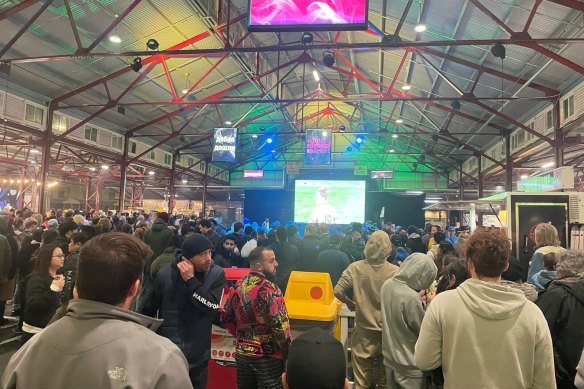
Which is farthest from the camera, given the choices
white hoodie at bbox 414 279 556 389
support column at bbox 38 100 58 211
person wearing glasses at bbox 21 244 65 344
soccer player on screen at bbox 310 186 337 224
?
soccer player on screen at bbox 310 186 337 224

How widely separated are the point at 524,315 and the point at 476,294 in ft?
0.68

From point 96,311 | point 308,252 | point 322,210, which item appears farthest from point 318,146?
point 96,311

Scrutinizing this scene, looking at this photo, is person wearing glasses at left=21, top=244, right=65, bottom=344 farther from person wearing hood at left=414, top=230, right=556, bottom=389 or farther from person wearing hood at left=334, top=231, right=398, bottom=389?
person wearing hood at left=414, top=230, right=556, bottom=389

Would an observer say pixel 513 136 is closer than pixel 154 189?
Yes

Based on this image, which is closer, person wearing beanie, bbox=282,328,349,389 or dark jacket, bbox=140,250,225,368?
person wearing beanie, bbox=282,328,349,389

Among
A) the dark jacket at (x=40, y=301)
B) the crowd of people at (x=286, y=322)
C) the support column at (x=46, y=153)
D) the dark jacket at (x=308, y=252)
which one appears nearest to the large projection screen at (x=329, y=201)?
the support column at (x=46, y=153)

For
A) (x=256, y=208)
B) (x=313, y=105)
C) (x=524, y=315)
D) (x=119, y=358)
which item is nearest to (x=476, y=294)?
(x=524, y=315)

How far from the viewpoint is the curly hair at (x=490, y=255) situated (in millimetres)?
1775

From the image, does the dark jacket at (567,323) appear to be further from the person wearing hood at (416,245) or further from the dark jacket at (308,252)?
the person wearing hood at (416,245)

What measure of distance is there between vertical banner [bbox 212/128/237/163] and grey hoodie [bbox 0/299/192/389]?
38.0ft

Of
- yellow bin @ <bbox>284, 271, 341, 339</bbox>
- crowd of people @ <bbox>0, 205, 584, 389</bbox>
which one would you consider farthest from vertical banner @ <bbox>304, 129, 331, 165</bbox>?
yellow bin @ <bbox>284, 271, 341, 339</bbox>

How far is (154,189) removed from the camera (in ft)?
94.2

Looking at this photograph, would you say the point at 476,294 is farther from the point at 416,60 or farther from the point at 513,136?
the point at 513,136

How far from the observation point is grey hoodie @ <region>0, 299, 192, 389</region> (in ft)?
3.29
